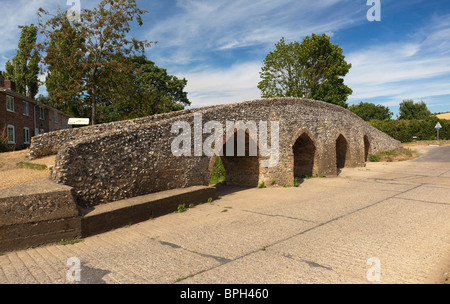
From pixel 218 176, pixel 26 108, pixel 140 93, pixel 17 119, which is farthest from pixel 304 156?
pixel 26 108

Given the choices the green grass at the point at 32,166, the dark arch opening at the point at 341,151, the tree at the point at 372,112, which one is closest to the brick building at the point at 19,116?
the green grass at the point at 32,166

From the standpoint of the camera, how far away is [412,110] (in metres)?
63.7

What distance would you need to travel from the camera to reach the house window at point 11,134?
20.9 m

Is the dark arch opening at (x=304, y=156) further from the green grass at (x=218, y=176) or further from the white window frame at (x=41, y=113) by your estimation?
the white window frame at (x=41, y=113)

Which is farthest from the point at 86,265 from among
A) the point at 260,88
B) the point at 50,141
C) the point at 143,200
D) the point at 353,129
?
the point at 260,88

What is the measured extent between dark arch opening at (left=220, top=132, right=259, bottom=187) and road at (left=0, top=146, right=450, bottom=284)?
3417 millimetres

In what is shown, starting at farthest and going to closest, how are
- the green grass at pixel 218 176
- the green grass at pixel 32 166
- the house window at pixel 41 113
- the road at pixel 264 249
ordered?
the house window at pixel 41 113, the green grass at pixel 218 176, the green grass at pixel 32 166, the road at pixel 264 249

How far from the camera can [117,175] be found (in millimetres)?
7242

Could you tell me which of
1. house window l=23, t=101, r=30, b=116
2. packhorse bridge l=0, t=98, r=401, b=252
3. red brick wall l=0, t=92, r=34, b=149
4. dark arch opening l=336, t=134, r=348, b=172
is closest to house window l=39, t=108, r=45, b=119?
red brick wall l=0, t=92, r=34, b=149

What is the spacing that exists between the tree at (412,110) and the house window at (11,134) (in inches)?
2679

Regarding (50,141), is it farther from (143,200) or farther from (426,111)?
(426,111)

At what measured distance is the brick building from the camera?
808 inches

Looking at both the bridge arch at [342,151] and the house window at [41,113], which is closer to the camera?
the bridge arch at [342,151]

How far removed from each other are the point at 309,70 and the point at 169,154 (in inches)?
1090
